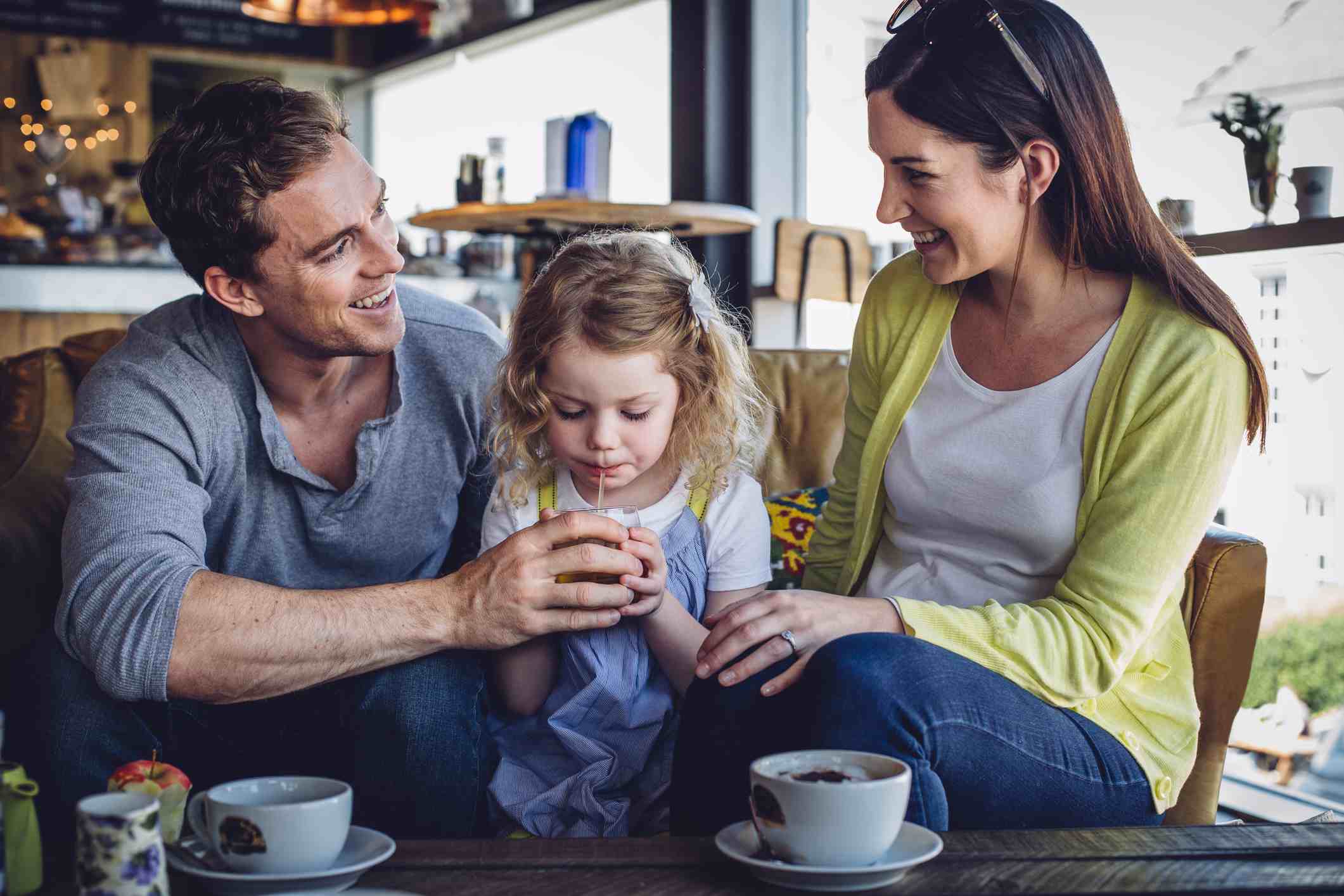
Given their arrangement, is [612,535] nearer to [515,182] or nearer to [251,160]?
[251,160]

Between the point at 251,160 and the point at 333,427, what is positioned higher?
the point at 251,160

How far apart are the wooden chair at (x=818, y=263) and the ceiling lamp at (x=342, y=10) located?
1.51 m

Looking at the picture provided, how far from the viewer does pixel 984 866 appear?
1.02m

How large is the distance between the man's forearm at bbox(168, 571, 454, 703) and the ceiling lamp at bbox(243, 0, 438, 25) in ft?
10.4

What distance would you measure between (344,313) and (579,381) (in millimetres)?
392

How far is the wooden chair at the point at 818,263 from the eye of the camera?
3727 millimetres

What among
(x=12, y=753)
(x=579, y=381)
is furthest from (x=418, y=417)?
(x=12, y=753)

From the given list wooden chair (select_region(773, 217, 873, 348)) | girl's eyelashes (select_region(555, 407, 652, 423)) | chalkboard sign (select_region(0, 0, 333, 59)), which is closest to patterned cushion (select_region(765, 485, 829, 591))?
girl's eyelashes (select_region(555, 407, 652, 423))

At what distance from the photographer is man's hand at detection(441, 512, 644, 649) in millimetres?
1480

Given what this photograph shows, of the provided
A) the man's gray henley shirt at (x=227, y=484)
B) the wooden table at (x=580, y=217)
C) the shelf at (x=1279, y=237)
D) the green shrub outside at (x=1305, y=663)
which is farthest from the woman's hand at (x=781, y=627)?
the wooden table at (x=580, y=217)

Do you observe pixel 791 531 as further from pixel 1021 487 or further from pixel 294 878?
pixel 294 878

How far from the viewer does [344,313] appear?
5.77 ft

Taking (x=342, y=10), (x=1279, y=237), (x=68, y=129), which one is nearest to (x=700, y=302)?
(x=1279, y=237)

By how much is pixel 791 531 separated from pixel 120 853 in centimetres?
131
